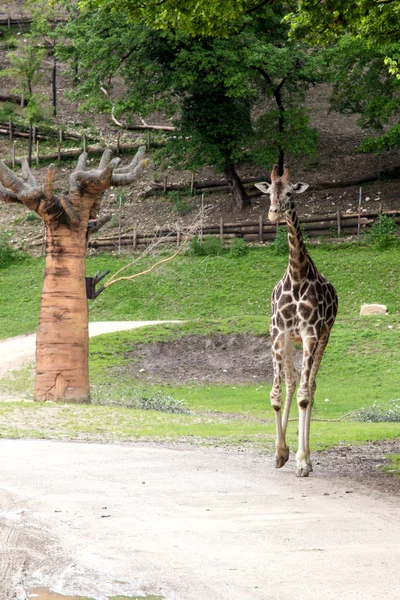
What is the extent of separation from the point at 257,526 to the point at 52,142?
179ft

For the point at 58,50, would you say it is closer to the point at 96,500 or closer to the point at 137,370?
the point at 137,370

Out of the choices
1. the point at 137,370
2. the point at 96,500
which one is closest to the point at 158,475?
the point at 96,500

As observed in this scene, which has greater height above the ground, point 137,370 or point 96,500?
point 96,500

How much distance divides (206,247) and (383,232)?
8.18m

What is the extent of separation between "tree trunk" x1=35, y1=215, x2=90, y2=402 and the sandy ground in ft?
32.0

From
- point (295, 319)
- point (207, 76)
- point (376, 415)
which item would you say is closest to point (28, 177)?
point (376, 415)

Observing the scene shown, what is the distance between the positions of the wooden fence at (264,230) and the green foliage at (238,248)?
1.23 m

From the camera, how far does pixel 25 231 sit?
51.0 metres

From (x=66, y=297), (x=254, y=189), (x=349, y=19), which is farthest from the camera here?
(x=254, y=189)

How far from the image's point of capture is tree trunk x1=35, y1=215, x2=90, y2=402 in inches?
883

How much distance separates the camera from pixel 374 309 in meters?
34.4

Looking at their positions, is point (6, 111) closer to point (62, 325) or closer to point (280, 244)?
point (280, 244)

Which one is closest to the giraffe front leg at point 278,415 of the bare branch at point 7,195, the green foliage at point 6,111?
the bare branch at point 7,195

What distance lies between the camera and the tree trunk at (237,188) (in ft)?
161
